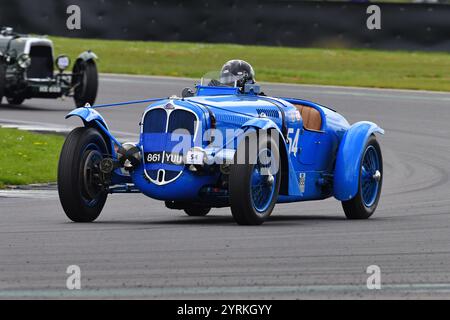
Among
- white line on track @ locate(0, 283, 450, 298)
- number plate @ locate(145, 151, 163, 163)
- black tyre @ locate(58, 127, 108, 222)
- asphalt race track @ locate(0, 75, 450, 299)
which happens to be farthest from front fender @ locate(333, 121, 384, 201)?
white line on track @ locate(0, 283, 450, 298)

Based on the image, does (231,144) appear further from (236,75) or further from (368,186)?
(368,186)

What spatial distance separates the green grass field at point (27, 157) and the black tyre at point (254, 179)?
15.0 feet

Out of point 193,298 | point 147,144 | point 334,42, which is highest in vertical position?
point 334,42

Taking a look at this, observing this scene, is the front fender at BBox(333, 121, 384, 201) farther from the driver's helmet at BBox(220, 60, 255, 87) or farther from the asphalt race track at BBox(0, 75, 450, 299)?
the driver's helmet at BBox(220, 60, 255, 87)

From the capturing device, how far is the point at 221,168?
10.2 metres

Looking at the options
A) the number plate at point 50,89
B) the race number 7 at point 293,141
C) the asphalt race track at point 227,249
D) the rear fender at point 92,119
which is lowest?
the asphalt race track at point 227,249

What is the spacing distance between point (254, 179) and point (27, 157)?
6.35 metres

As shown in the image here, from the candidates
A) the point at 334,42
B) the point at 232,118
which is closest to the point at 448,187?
the point at 232,118

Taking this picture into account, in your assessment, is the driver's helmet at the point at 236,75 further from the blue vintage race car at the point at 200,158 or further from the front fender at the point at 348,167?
the front fender at the point at 348,167

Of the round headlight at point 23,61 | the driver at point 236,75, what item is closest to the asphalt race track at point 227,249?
the driver at point 236,75

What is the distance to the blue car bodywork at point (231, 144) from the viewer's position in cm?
1027

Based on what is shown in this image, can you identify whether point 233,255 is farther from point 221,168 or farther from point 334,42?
point 334,42

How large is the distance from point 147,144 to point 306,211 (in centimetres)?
240

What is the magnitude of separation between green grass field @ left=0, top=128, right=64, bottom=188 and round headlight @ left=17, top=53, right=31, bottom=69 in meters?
4.41
